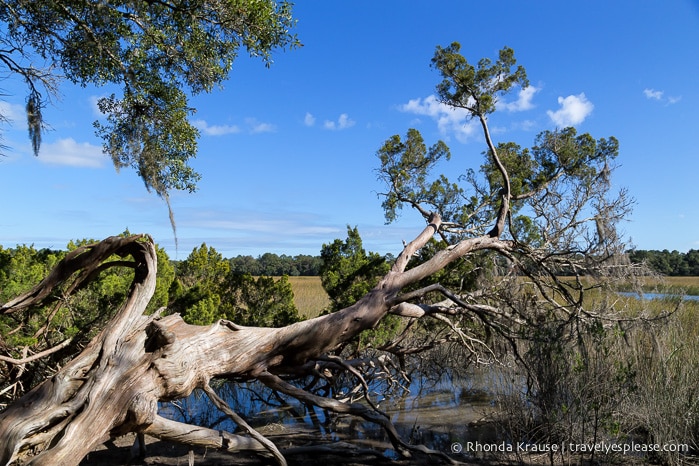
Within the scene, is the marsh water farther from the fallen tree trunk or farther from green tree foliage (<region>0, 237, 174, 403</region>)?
green tree foliage (<region>0, 237, 174, 403</region>)

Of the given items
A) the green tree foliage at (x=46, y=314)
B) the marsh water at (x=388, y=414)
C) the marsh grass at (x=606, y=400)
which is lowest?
the marsh water at (x=388, y=414)

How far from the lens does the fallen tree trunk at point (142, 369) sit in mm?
3738

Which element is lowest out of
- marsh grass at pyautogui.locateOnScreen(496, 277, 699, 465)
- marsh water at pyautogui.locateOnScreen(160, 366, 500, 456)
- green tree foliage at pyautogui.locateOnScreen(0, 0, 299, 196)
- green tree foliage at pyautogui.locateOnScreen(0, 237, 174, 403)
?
marsh water at pyautogui.locateOnScreen(160, 366, 500, 456)

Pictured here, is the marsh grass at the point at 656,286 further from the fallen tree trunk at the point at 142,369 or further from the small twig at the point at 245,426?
the small twig at the point at 245,426

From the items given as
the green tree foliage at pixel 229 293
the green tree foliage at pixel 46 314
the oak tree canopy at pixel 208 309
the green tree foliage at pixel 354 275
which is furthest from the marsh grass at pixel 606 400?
the green tree foliage at pixel 46 314

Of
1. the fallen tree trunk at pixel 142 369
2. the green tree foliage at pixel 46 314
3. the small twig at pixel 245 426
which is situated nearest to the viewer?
the fallen tree trunk at pixel 142 369

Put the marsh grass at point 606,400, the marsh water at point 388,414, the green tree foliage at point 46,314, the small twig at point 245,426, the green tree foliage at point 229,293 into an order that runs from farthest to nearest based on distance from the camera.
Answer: the green tree foliage at point 229,293
the marsh water at point 388,414
the green tree foliage at point 46,314
the marsh grass at point 606,400
the small twig at point 245,426

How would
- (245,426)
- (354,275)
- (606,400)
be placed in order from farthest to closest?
(354,275) < (606,400) < (245,426)

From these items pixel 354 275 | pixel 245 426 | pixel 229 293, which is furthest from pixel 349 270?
pixel 245 426

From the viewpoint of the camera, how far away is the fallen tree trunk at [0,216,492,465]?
3738 millimetres

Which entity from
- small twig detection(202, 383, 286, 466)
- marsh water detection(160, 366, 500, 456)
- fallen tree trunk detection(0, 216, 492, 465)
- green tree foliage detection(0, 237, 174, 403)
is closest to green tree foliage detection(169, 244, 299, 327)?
green tree foliage detection(0, 237, 174, 403)

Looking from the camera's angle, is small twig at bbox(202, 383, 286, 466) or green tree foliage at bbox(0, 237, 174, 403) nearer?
small twig at bbox(202, 383, 286, 466)

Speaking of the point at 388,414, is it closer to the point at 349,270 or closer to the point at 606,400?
the point at 349,270

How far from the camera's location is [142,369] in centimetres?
410
